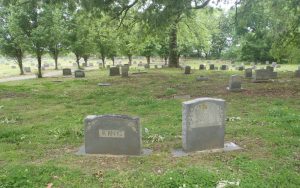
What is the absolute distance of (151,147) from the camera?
24.1 ft

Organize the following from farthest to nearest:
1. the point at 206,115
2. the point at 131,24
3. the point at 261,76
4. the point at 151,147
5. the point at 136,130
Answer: the point at 131,24 < the point at 261,76 < the point at 151,147 < the point at 206,115 < the point at 136,130

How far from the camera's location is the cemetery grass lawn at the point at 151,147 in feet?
18.1

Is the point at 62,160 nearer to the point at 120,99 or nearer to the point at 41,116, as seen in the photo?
the point at 41,116

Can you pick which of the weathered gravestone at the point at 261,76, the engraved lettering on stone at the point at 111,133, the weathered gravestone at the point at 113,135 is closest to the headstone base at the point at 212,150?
the weathered gravestone at the point at 113,135

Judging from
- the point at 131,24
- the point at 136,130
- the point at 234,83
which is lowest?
the point at 136,130

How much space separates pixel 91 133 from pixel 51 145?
1.34 m

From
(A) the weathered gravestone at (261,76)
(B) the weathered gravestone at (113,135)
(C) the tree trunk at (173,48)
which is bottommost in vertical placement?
(B) the weathered gravestone at (113,135)

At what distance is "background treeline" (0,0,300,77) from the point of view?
16312mm

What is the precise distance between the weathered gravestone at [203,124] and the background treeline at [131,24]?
8232 mm

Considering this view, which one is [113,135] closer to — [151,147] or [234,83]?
[151,147]

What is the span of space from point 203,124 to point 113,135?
1841 mm

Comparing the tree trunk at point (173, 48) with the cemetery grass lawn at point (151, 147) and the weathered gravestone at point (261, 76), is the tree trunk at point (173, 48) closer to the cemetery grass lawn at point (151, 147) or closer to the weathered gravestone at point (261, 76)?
the weathered gravestone at point (261, 76)

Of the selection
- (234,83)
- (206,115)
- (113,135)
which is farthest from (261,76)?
(113,135)

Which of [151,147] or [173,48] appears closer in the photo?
[151,147]
